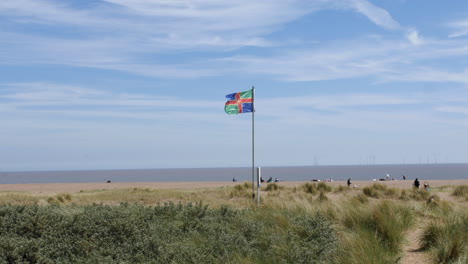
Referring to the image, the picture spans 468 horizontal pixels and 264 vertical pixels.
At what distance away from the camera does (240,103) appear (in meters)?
22.4

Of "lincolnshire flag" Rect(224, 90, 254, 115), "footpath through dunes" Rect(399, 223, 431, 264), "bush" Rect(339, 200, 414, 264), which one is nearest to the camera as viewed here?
"bush" Rect(339, 200, 414, 264)

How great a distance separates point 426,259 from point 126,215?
621 cm

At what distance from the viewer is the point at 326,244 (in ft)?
33.0

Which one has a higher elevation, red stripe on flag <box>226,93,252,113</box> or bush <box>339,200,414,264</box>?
red stripe on flag <box>226,93,252,113</box>

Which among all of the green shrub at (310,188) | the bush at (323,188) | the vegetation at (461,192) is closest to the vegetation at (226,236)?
the vegetation at (461,192)

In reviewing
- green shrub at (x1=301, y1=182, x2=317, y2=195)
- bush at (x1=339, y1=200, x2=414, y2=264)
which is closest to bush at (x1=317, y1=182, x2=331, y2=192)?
green shrub at (x1=301, y1=182, x2=317, y2=195)

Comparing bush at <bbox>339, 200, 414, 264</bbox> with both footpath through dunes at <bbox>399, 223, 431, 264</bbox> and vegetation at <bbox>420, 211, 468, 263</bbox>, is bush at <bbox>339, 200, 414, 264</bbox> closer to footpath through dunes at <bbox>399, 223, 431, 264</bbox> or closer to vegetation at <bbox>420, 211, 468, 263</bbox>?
footpath through dunes at <bbox>399, 223, 431, 264</bbox>

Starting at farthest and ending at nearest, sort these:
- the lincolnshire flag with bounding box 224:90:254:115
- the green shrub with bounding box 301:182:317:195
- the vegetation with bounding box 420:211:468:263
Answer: the green shrub with bounding box 301:182:317:195 → the lincolnshire flag with bounding box 224:90:254:115 → the vegetation with bounding box 420:211:468:263

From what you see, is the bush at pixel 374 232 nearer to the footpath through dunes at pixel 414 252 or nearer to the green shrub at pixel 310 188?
the footpath through dunes at pixel 414 252

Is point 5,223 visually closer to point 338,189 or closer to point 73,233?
point 73,233

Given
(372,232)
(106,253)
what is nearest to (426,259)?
(372,232)

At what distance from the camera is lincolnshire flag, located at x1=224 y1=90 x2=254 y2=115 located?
880 inches

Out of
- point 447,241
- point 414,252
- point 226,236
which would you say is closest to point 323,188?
point 414,252

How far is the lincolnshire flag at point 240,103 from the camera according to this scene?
22344mm
